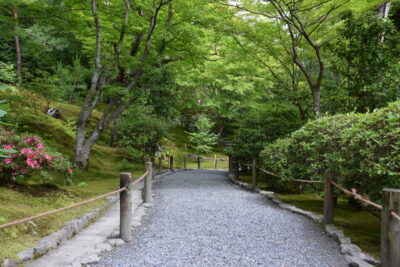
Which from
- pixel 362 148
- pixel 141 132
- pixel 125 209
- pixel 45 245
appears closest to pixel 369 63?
pixel 362 148

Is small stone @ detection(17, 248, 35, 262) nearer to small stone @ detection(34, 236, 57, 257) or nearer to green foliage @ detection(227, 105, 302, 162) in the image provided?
small stone @ detection(34, 236, 57, 257)

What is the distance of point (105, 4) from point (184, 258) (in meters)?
8.61

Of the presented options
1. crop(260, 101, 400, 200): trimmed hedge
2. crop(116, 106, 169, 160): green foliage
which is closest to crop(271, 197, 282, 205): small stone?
crop(260, 101, 400, 200): trimmed hedge

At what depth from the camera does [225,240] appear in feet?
13.4

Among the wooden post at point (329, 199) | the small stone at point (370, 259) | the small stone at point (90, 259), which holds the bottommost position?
the small stone at point (90, 259)

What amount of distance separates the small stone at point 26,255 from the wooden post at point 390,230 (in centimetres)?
327

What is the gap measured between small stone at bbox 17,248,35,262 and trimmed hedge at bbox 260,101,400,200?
3.63m

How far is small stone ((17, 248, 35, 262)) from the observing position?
299 centimetres

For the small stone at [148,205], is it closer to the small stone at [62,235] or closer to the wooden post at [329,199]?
the small stone at [62,235]

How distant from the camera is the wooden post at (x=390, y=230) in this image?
2.66 metres

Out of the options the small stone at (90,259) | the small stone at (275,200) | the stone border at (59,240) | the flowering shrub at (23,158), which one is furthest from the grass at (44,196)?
the small stone at (275,200)

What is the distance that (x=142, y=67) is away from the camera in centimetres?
971

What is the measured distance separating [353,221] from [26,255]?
15.3 feet

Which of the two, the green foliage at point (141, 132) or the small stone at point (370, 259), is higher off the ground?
the green foliage at point (141, 132)
